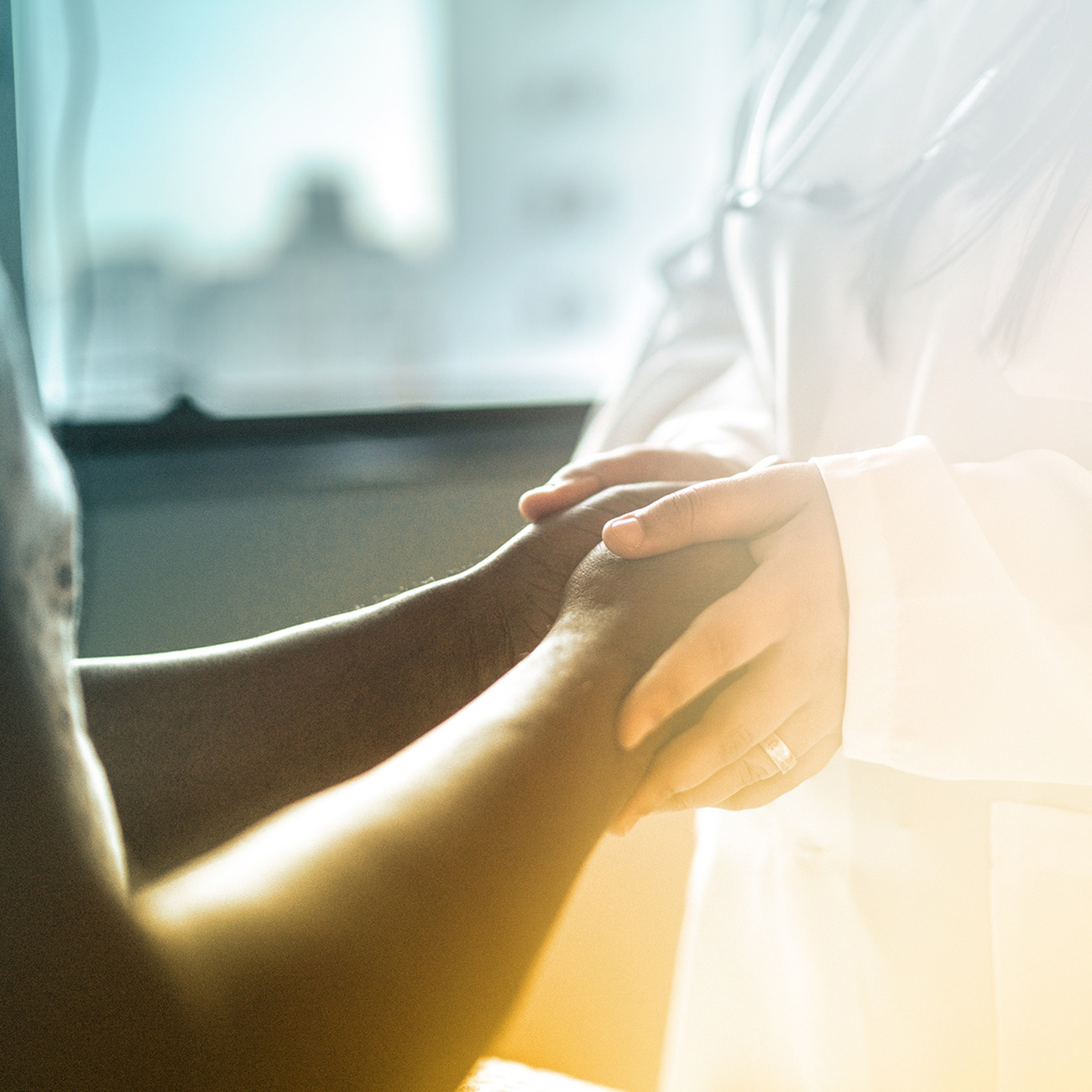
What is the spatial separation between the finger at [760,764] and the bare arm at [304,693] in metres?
0.13

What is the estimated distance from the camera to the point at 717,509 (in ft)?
1.51

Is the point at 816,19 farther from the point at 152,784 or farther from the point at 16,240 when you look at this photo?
the point at 16,240

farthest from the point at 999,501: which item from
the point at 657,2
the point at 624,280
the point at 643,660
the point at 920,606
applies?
the point at 657,2

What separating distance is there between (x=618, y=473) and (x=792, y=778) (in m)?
0.23

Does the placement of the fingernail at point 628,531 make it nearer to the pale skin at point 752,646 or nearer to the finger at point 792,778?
the pale skin at point 752,646

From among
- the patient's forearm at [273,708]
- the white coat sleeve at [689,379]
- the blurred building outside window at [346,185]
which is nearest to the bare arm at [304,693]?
the patient's forearm at [273,708]

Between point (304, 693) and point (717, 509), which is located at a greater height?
point (717, 509)

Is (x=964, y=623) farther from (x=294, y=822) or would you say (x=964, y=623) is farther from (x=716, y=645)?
(x=294, y=822)

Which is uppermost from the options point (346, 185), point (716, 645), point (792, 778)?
point (346, 185)

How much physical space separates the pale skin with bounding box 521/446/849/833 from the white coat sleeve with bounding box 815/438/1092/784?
0.06 feet

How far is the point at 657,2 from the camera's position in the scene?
3.25 feet

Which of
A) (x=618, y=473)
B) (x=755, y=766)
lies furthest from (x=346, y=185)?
(x=755, y=766)

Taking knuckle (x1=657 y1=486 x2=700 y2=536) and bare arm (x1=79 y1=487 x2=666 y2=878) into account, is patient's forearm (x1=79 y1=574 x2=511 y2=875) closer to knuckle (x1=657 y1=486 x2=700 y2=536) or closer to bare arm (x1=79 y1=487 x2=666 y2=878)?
bare arm (x1=79 y1=487 x2=666 y2=878)

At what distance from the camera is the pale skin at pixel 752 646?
0.43 meters
